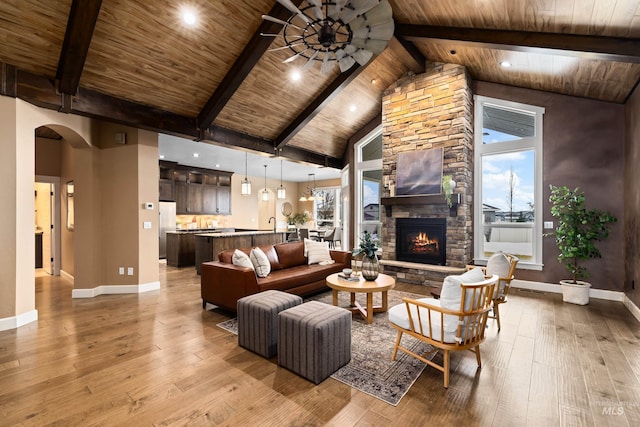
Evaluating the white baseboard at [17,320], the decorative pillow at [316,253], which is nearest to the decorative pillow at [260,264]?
the decorative pillow at [316,253]

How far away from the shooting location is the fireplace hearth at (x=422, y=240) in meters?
5.73

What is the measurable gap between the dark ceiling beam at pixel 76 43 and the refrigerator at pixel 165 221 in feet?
16.9

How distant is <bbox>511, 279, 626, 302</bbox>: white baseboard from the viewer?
15.2ft

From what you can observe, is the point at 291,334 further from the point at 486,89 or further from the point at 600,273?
the point at 486,89

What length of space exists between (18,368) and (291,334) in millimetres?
2447

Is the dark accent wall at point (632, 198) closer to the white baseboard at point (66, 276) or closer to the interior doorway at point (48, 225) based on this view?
the white baseboard at point (66, 276)

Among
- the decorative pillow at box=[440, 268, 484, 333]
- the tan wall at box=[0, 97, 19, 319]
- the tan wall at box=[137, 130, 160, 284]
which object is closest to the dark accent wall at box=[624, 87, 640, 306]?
the decorative pillow at box=[440, 268, 484, 333]

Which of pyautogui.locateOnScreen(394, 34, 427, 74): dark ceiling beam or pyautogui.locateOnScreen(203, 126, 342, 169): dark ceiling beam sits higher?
pyautogui.locateOnScreen(394, 34, 427, 74): dark ceiling beam

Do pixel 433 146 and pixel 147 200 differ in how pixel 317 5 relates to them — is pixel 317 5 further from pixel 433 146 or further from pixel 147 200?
pixel 147 200

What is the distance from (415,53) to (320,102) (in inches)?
76.1

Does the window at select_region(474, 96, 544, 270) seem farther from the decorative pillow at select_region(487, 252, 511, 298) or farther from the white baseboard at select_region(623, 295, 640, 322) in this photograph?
the decorative pillow at select_region(487, 252, 511, 298)

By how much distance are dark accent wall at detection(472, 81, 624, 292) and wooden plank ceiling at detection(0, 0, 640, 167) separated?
249 mm

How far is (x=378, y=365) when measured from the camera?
2658mm

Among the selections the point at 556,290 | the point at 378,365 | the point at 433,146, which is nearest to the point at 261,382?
the point at 378,365
